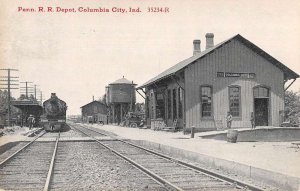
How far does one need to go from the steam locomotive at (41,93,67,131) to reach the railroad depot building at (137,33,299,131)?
11.8 m

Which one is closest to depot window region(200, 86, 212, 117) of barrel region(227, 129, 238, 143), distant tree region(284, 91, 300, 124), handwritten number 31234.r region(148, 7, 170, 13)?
barrel region(227, 129, 238, 143)

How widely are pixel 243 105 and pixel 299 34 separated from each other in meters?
12.1

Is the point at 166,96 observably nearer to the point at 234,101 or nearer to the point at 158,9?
the point at 234,101

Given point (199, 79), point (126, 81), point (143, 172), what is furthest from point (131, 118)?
point (143, 172)

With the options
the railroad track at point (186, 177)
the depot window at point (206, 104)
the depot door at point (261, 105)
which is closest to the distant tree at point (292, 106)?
the depot door at point (261, 105)

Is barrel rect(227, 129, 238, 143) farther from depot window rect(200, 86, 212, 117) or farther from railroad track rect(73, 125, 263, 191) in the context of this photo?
depot window rect(200, 86, 212, 117)

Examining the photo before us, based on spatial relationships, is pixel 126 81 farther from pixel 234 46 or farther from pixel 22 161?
pixel 22 161

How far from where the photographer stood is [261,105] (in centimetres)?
2248

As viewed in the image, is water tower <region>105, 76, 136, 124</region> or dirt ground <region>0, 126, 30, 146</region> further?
water tower <region>105, 76, 136, 124</region>

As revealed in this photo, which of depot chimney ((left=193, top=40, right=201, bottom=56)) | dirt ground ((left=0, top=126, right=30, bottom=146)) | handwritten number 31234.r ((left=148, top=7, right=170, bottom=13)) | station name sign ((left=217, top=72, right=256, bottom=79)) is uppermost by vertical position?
depot chimney ((left=193, top=40, right=201, bottom=56))

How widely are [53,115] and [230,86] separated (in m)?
15.1

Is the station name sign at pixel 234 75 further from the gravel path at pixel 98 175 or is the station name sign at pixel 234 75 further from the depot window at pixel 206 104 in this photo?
the gravel path at pixel 98 175

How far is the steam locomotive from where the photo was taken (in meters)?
31.1

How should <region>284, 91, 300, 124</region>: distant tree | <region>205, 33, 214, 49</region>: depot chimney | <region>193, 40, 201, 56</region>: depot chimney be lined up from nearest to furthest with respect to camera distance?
<region>205, 33, 214, 49</region>: depot chimney → <region>193, 40, 201, 56</region>: depot chimney → <region>284, 91, 300, 124</region>: distant tree
